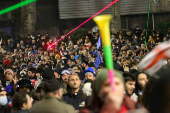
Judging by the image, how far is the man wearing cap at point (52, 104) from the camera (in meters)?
4.32

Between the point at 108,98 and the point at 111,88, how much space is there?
2.8 inches

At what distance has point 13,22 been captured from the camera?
31.5 metres

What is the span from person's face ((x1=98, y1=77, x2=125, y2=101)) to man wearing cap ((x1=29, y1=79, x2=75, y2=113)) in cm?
204

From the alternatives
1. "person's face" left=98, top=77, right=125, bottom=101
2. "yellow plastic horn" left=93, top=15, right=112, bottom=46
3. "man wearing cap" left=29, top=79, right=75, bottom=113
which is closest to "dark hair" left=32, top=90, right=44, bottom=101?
"man wearing cap" left=29, top=79, right=75, bottom=113

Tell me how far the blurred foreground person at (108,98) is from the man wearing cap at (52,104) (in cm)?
185

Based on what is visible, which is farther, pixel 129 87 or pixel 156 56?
pixel 129 87

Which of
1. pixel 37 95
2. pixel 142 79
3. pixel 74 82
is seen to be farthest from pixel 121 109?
pixel 74 82

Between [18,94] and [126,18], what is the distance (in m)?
25.2

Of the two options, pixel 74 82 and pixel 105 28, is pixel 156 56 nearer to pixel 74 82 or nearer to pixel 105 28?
pixel 105 28

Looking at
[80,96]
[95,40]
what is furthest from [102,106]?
[95,40]

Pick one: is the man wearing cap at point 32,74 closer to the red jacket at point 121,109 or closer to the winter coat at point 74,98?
the winter coat at point 74,98

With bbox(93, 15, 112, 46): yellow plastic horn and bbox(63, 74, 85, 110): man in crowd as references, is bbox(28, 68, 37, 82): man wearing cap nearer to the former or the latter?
bbox(63, 74, 85, 110): man in crowd

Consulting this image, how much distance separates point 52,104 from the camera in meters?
4.37

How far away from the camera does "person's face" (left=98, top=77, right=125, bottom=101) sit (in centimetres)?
228
